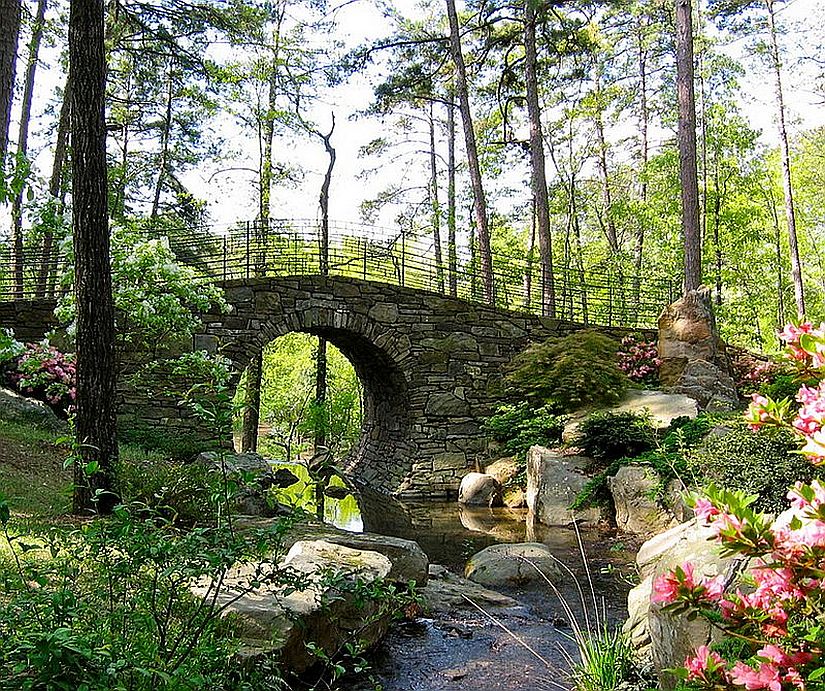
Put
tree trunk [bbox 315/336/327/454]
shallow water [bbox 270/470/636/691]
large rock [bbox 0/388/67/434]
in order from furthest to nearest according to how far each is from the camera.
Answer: tree trunk [bbox 315/336/327/454], large rock [bbox 0/388/67/434], shallow water [bbox 270/470/636/691]

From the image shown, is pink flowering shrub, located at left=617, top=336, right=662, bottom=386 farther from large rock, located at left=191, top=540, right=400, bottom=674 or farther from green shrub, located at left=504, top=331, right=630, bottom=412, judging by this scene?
large rock, located at left=191, top=540, right=400, bottom=674

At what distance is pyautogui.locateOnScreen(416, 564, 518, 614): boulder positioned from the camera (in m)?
5.96

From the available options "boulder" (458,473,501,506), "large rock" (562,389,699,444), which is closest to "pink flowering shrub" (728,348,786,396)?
"large rock" (562,389,699,444)

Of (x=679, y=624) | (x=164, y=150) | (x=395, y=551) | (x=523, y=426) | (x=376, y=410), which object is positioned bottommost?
(x=395, y=551)

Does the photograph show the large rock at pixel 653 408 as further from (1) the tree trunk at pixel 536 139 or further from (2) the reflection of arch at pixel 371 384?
(1) the tree trunk at pixel 536 139

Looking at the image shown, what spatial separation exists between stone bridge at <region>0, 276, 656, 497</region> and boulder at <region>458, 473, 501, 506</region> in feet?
3.08

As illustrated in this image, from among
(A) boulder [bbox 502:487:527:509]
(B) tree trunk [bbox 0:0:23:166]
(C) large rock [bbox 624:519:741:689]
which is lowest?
(A) boulder [bbox 502:487:527:509]

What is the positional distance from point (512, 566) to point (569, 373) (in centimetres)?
597

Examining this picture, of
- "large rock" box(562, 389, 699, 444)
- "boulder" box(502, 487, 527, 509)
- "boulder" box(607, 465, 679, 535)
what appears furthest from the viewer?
"boulder" box(502, 487, 527, 509)

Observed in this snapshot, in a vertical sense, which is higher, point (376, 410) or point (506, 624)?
point (376, 410)

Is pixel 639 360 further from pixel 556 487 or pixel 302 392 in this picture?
pixel 302 392

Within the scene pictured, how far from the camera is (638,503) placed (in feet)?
28.9


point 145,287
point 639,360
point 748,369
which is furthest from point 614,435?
point 145,287

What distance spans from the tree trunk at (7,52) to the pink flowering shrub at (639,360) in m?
10.3
